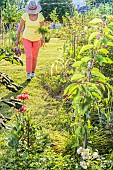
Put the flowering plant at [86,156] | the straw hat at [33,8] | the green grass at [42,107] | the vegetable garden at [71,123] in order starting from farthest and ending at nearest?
the straw hat at [33,8] → the green grass at [42,107] → the flowering plant at [86,156] → the vegetable garden at [71,123]

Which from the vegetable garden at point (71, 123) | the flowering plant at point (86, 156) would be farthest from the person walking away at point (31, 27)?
the flowering plant at point (86, 156)

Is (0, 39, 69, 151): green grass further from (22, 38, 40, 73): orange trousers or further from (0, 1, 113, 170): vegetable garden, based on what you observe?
(22, 38, 40, 73): orange trousers

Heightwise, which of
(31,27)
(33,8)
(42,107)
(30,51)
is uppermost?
(33,8)

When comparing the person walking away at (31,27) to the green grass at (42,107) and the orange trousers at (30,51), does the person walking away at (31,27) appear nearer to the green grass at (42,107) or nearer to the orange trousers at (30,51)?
the orange trousers at (30,51)

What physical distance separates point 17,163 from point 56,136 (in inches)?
41.9

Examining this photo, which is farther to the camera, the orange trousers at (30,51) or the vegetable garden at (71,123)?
the orange trousers at (30,51)

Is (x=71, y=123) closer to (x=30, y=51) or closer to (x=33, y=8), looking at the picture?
(x=30, y=51)

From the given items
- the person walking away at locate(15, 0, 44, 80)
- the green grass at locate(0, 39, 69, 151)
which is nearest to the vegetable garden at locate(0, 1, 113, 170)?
the green grass at locate(0, 39, 69, 151)

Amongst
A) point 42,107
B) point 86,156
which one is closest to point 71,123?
point 86,156

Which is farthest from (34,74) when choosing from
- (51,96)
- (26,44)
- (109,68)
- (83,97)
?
(83,97)

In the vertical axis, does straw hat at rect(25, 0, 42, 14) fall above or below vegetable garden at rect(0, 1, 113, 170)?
above

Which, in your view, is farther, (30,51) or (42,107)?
(30,51)

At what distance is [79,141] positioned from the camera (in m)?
3.50

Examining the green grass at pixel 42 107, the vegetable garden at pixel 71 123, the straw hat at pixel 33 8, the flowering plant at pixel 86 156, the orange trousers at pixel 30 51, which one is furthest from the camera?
the orange trousers at pixel 30 51
